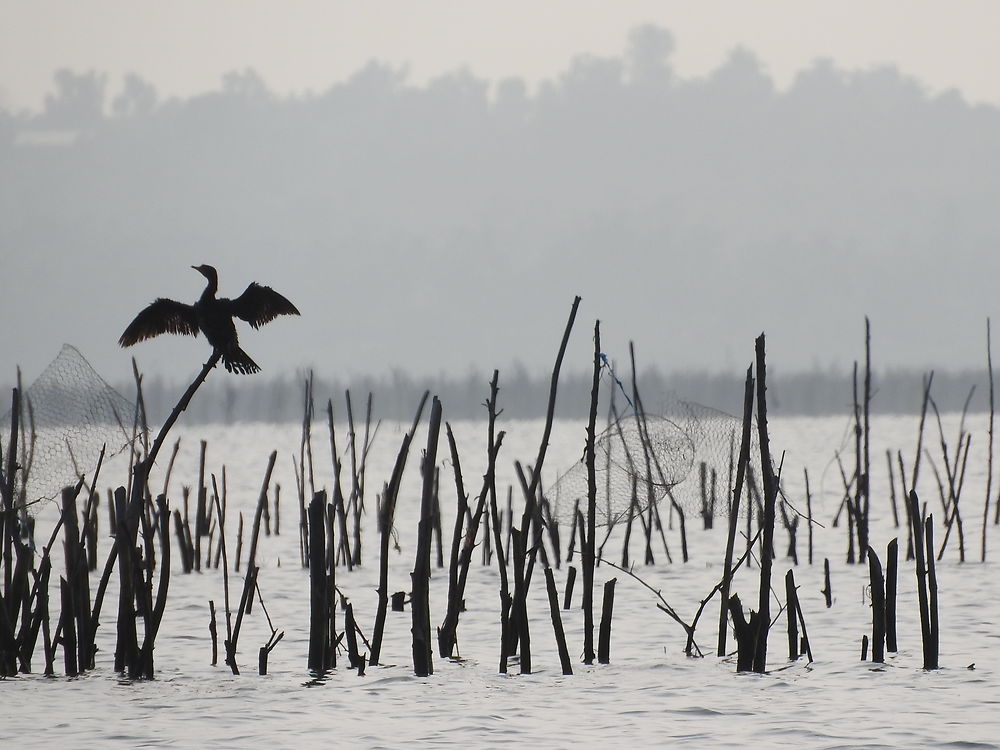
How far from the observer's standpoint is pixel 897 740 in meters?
6.02

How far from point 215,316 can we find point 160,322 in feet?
1.11

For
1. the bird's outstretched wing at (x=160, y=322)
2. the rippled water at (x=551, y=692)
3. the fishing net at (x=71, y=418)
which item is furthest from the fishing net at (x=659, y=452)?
the bird's outstretched wing at (x=160, y=322)

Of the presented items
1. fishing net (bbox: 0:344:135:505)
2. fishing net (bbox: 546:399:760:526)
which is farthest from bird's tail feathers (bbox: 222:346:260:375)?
fishing net (bbox: 546:399:760:526)

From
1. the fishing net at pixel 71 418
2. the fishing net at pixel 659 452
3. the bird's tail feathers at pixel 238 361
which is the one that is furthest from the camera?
the fishing net at pixel 659 452

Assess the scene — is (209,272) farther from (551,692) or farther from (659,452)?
(659,452)

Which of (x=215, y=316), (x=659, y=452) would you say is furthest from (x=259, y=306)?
(x=659, y=452)

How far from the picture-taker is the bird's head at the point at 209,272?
5488 millimetres

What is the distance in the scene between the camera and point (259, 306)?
565 centimetres

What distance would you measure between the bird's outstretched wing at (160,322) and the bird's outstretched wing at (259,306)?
0.23m

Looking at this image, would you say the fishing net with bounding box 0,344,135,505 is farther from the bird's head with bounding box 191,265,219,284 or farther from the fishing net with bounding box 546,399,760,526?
the fishing net with bounding box 546,399,760,526

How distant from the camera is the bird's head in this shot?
18.0 feet

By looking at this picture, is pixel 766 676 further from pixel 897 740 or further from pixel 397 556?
pixel 397 556

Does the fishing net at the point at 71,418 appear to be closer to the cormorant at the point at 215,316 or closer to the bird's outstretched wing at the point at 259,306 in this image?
the cormorant at the point at 215,316

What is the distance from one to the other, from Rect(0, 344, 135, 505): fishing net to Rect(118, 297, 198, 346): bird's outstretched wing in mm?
1286
